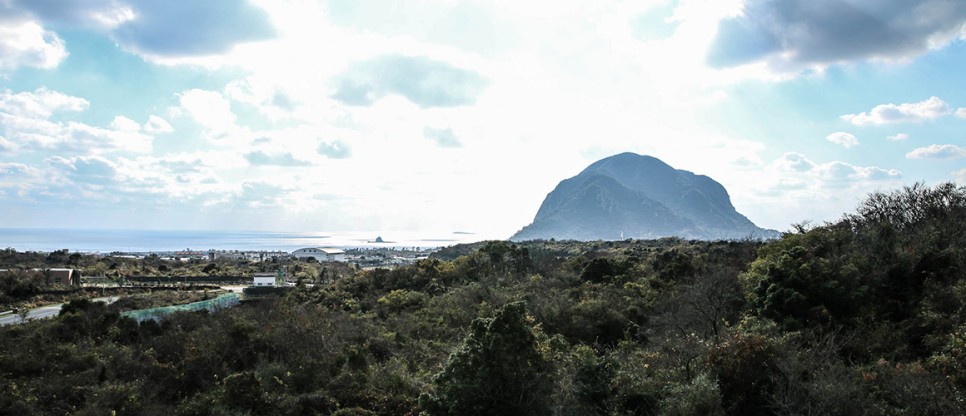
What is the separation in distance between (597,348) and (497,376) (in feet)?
30.1

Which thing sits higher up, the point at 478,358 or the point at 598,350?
the point at 478,358

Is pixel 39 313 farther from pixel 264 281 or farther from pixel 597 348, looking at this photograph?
pixel 597 348

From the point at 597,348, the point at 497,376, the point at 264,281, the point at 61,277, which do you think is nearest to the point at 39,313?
the point at 61,277

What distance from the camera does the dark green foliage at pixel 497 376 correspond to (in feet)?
44.8

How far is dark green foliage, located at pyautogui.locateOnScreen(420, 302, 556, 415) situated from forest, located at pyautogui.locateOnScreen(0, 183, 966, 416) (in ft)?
0.13

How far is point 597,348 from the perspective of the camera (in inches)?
864

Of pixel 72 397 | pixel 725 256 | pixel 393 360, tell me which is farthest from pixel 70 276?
pixel 725 256

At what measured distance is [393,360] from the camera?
20406mm

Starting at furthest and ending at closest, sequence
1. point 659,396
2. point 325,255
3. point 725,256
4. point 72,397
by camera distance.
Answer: point 325,255
point 725,256
point 72,397
point 659,396

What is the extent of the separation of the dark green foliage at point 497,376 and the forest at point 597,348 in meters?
0.04

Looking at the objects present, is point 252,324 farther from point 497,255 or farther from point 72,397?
point 497,255

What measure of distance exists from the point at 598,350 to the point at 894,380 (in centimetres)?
1018

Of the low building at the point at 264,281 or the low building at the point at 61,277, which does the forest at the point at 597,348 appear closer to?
the low building at the point at 264,281

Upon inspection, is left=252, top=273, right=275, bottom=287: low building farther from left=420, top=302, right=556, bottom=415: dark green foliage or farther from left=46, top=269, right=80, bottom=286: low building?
left=420, top=302, right=556, bottom=415: dark green foliage
